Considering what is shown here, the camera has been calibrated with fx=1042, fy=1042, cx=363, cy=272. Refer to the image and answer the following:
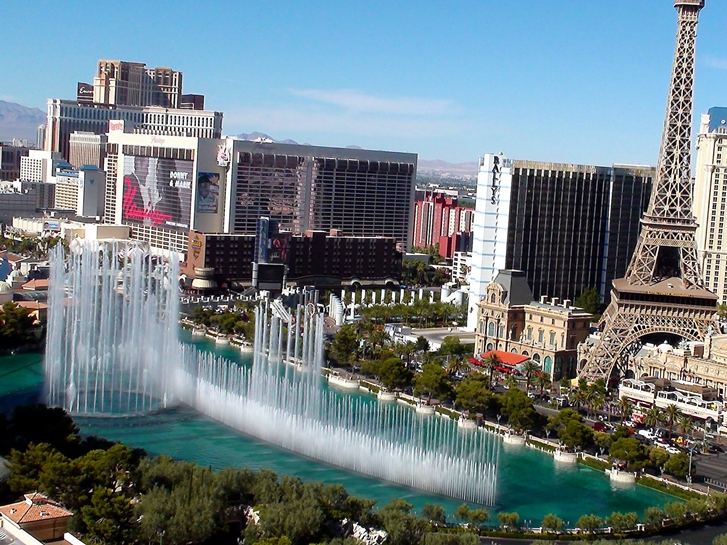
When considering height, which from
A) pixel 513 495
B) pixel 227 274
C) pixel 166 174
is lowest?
pixel 513 495

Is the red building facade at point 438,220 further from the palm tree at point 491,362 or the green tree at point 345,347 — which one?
the palm tree at point 491,362

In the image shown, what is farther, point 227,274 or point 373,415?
point 227,274

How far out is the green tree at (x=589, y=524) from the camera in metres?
31.4

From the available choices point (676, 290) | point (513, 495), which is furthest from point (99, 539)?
point (676, 290)

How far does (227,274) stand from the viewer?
8075 cm

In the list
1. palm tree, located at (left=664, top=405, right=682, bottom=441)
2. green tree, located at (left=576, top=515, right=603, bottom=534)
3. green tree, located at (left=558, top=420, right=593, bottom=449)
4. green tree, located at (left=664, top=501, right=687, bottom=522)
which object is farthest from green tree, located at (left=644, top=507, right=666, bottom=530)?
palm tree, located at (left=664, top=405, right=682, bottom=441)

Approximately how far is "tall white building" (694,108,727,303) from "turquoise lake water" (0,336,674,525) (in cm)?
4021

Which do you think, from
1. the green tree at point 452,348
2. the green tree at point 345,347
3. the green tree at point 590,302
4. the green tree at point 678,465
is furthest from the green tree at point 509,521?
the green tree at point 590,302

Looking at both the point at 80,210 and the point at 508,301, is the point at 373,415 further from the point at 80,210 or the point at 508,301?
the point at 80,210

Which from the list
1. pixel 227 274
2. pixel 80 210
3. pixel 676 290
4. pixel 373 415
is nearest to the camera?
pixel 373 415

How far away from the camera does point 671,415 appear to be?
43.9m

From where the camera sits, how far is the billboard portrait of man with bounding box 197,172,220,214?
287 ft

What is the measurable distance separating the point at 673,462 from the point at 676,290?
1750 centimetres

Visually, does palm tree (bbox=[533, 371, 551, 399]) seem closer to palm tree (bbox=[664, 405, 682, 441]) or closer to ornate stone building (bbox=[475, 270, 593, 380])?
ornate stone building (bbox=[475, 270, 593, 380])
